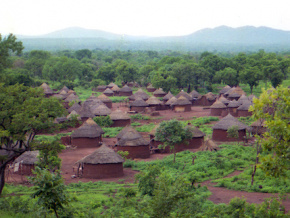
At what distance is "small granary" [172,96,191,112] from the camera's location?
4672cm

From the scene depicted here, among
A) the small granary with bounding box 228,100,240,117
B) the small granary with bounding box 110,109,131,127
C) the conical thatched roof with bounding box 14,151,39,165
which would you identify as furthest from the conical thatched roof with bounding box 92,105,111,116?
the conical thatched roof with bounding box 14,151,39,165

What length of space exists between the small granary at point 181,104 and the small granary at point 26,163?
26.1m

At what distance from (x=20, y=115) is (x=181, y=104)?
3275 cm

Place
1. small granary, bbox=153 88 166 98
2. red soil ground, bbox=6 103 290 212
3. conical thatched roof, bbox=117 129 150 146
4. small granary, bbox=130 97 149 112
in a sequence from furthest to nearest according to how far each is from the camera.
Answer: small granary, bbox=153 88 166 98 → small granary, bbox=130 97 149 112 → conical thatched roof, bbox=117 129 150 146 → red soil ground, bbox=6 103 290 212

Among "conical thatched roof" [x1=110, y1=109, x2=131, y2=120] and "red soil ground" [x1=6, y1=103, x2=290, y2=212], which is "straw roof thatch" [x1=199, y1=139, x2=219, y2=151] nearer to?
"red soil ground" [x1=6, y1=103, x2=290, y2=212]

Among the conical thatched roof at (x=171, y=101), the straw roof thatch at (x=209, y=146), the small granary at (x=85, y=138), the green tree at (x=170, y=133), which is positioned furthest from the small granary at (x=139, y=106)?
the green tree at (x=170, y=133)

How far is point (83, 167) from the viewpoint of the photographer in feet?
74.5

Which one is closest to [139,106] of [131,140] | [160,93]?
[160,93]

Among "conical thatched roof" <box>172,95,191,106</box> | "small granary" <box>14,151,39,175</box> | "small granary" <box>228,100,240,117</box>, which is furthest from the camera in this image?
"conical thatched roof" <box>172,95,191,106</box>

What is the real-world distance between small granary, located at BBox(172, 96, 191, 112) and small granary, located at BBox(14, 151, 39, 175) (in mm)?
26052

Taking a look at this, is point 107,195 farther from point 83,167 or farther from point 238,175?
point 238,175

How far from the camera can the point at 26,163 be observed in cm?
2269

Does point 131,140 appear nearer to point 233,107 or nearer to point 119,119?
point 119,119

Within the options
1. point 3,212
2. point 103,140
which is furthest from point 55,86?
point 3,212
